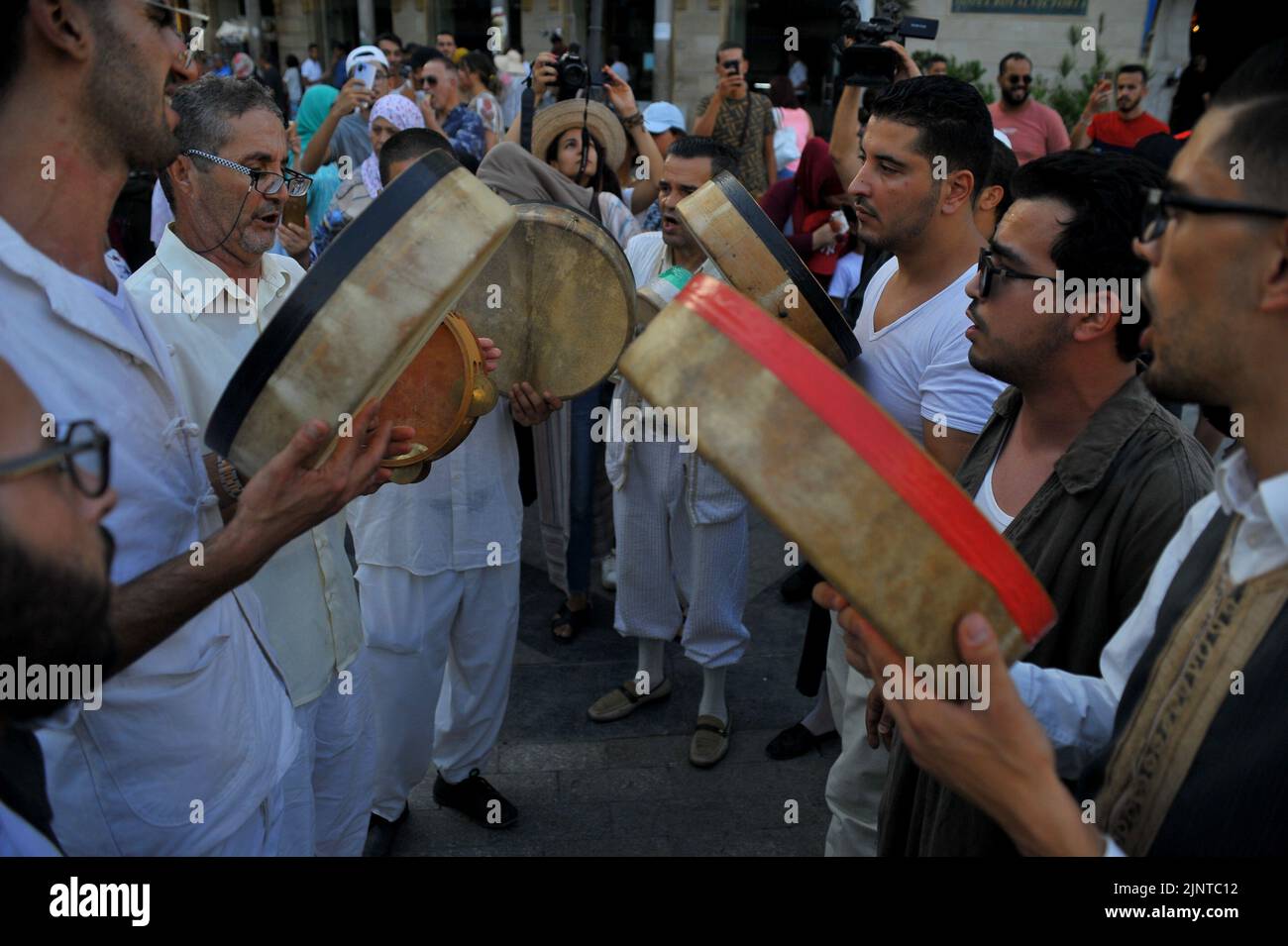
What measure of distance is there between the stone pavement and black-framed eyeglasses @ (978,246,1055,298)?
7.39 ft

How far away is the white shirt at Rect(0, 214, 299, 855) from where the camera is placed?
1568 millimetres

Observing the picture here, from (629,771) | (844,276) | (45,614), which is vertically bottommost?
(629,771)

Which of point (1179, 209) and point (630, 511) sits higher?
point (1179, 209)

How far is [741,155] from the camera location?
25.6 ft

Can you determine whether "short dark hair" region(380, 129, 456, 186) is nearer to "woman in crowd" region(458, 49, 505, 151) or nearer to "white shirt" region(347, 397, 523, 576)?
"white shirt" region(347, 397, 523, 576)

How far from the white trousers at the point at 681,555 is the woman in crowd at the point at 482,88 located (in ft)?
19.2

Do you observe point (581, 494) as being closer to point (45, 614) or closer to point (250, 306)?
point (250, 306)

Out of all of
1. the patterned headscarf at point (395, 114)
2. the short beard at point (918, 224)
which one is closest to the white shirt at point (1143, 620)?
the short beard at point (918, 224)

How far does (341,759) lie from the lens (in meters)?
2.85

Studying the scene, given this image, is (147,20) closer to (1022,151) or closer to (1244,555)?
(1244,555)

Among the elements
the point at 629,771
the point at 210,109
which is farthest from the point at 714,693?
the point at 210,109

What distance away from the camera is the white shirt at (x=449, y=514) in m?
3.29

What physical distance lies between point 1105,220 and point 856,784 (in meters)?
1.84
